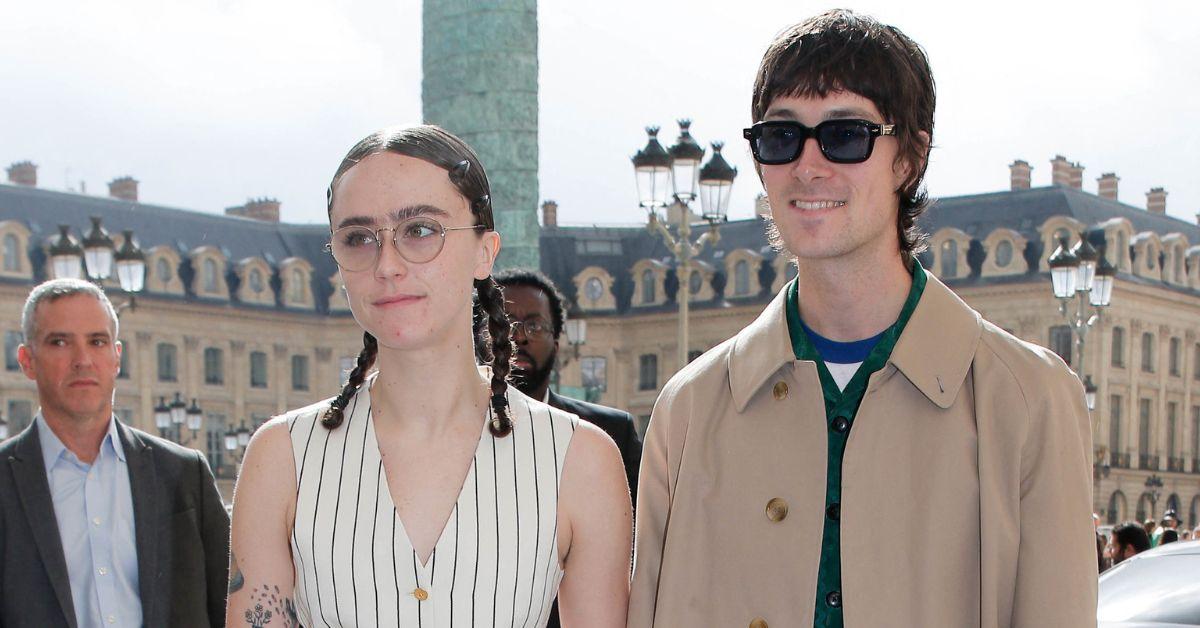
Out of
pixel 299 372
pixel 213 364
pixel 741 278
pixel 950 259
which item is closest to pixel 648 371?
pixel 741 278

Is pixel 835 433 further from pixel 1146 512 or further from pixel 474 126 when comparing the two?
pixel 1146 512

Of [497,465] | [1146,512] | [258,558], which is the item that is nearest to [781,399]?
[497,465]

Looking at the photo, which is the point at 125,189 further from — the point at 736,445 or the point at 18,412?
the point at 736,445

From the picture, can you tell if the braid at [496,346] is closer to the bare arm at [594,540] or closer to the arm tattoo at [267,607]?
the bare arm at [594,540]

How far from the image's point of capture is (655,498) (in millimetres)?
2621

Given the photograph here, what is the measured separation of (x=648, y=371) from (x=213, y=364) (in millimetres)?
13354

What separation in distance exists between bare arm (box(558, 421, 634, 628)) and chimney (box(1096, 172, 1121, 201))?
4738 cm

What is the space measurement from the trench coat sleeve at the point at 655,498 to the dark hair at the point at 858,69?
461mm

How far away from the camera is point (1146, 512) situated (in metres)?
47.3

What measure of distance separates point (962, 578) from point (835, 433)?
0.27m

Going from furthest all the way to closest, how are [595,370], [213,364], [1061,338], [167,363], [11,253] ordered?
[595,370], [213,364], [167,363], [11,253], [1061,338]

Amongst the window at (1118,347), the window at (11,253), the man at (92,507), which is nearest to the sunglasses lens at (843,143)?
the man at (92,507)

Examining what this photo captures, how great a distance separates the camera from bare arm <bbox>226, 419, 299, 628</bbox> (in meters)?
2.45

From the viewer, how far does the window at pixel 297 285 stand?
180ft
